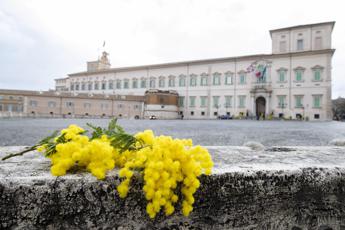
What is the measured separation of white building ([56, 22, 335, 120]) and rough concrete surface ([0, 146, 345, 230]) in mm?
31259

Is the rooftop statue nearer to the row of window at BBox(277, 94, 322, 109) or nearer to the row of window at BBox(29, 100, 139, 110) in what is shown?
the row of window at BBox(29, 100, 139, 110)

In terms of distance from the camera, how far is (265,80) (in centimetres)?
3077

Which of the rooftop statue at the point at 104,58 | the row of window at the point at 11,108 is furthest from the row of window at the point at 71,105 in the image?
the rooftop statue at the point at 104,58

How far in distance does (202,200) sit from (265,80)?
32.9m

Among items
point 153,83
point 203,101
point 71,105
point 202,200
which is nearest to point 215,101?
point 203,101

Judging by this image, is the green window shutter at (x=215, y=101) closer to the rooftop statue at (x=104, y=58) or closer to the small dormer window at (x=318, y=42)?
the small dormer window at (x=318, y=42)

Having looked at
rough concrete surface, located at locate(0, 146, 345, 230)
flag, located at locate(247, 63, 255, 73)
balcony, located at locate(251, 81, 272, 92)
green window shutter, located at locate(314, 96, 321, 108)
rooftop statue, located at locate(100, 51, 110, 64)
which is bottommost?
rough concrete surface, located at locate(0, 146, 345, 230)

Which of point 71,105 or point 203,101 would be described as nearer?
point 71,105

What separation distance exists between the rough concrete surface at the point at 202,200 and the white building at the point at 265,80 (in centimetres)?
3126

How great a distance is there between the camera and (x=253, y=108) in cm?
3088

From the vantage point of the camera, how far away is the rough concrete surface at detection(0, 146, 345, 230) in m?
0.72

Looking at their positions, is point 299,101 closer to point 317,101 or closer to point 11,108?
point 317,101

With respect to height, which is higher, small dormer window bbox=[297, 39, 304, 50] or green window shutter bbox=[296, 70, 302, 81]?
small dormer window bbox=[297, 39, 304, 50]

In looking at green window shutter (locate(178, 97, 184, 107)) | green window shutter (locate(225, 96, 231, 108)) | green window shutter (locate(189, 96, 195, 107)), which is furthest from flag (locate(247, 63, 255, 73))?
green window shutter (locate(178, 97, 184, 107))
